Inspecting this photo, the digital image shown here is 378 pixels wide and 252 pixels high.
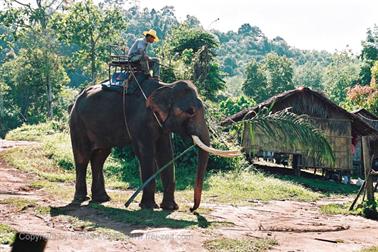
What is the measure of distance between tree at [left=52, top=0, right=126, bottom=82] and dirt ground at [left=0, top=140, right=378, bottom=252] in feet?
112

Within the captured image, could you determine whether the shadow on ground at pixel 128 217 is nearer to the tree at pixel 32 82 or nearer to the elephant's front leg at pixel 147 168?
the elephant's front leg at pixel 147 168

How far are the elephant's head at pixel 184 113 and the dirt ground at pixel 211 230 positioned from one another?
114cm

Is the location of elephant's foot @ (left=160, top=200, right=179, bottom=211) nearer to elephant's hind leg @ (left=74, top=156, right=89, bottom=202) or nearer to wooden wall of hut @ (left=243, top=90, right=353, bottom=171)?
elephant's hind leg @ (left=74, top=156, right=89, bottom=202)

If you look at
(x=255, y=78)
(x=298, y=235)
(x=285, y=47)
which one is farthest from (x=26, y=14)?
(x=285, y=47)

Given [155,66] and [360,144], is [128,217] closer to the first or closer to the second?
[155,66]

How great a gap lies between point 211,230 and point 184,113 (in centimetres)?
258

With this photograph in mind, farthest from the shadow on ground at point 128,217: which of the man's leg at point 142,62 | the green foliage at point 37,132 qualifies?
the green foliage at point 37,132

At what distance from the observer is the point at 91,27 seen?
1822 inches

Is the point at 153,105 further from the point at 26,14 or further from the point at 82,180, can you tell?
the point at 26,14

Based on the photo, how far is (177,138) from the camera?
771 inches

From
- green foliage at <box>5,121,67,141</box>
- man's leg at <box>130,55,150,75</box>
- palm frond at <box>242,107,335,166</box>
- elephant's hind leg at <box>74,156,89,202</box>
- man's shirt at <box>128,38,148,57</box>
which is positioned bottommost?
elephant's hind leg at <box>74,156,89,202</box>

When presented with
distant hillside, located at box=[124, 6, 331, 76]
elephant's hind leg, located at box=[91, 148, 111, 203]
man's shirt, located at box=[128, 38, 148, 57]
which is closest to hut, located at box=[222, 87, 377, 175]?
elephant's hind leg, located at box=[91, 148, 111, 203]

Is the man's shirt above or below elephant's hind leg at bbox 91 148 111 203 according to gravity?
above

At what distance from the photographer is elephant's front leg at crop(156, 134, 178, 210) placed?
1152 centimetres
